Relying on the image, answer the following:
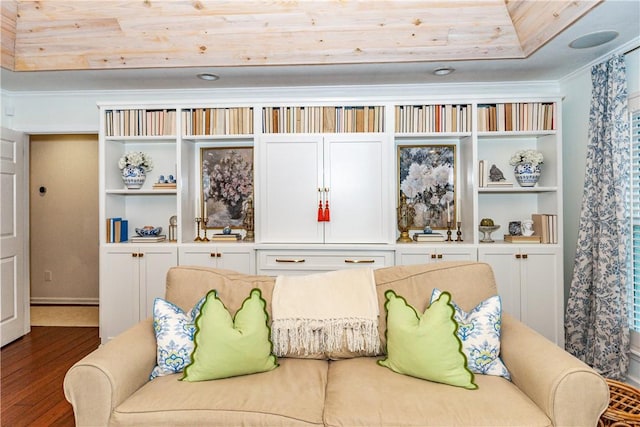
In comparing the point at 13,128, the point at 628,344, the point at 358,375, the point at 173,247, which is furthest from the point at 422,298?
the point at 13,128

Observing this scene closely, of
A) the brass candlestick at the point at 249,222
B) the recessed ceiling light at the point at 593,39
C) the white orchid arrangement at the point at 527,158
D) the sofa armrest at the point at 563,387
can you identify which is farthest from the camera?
the brass candlestick at the point at 249,222

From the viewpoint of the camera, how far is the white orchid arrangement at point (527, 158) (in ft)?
12.3

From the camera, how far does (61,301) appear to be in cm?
575

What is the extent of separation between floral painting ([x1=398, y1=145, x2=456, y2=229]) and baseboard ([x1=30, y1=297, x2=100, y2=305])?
423 centimetres

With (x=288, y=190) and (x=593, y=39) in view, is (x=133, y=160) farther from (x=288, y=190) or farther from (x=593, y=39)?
(x=593, y=39)

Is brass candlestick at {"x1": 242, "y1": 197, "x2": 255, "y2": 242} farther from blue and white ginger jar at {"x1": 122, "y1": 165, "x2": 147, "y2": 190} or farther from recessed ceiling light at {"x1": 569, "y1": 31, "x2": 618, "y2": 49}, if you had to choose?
recessed ceiling light at {"x1": 569, "y1": 31, "x2": 618, "y2": 49}

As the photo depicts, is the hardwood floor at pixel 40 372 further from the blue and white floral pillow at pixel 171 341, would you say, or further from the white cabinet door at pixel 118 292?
the blue and white floral pillow at pixel 171 341

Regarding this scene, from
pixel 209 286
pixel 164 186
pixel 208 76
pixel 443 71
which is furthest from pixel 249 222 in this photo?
pixel 443 71

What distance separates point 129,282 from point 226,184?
1234 millimetres

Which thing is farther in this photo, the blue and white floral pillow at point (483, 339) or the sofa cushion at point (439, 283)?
the sofa cushion at point (439, 283)

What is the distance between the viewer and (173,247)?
3832 millimetres

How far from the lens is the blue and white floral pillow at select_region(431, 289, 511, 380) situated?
80.3 inches

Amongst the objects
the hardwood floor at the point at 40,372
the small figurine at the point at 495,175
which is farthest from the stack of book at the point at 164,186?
the small figurine at the point at 495,175

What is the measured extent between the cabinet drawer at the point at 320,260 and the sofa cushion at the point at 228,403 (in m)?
1.71
